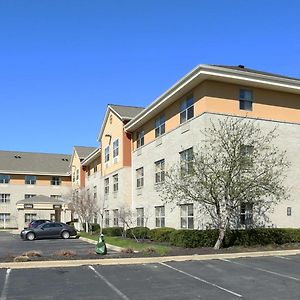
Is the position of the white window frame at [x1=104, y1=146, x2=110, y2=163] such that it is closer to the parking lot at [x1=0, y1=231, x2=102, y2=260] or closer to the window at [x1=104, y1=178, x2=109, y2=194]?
the window at [x1=104, y1=178, x2=109, y2=194]

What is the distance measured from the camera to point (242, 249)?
67.7ft

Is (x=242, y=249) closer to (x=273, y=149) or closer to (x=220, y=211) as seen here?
(x=220, y=211)

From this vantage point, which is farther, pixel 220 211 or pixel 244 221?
pixel 244 221

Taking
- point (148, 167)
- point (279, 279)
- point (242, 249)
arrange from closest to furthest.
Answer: point (279, 279) < point (242, 249) < point (148, 167)

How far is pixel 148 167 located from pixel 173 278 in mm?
20052

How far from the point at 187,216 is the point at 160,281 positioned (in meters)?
13.9

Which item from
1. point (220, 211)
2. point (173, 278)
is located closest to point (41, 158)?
point (220, 211)

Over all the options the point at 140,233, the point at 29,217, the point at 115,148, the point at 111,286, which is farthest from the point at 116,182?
the point at 111,286

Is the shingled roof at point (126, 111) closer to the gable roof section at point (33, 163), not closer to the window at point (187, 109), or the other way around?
the window at point (187, 109)

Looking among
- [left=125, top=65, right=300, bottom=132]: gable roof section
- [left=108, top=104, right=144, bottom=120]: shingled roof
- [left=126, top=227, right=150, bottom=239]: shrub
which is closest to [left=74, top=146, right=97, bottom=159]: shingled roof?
[left=108, top=104, right=144, bottom=120]: shingled roof

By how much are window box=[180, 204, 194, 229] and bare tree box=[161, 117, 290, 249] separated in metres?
1.34

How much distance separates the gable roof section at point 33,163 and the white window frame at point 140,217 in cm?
3660

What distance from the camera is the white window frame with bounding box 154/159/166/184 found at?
30.0 m

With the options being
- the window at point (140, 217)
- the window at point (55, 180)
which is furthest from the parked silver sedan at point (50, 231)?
the window at point (55, 180)
